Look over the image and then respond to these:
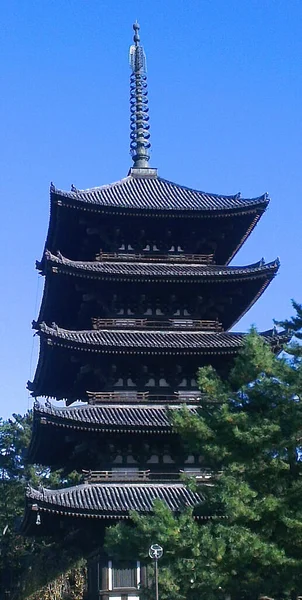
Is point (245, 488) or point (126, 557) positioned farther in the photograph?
point (126, 557)

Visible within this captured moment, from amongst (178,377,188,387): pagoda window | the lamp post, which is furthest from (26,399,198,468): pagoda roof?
the lamp post

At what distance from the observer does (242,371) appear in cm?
2522

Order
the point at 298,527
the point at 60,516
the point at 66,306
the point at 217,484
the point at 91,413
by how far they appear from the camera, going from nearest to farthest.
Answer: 1. the point at 298,527
2. the point at 217,484
3. the point at 60,516
4. the point at 91,413
5. the point at 66,306

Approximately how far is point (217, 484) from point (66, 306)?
15.8m

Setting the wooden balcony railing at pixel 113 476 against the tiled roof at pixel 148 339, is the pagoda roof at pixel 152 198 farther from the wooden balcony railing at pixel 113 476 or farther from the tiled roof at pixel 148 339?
the wooden balcony railing at pixel 113 476

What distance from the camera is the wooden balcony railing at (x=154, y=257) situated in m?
36.4

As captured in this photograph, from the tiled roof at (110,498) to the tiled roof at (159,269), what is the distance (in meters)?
8.72

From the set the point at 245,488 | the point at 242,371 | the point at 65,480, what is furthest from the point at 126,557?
the point at 65,480

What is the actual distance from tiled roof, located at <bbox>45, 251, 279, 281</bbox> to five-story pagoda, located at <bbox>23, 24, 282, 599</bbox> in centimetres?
6

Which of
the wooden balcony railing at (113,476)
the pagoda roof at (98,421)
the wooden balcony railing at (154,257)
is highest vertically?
the wooden balcony railing at (154,257)

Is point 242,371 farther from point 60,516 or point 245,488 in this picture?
point 60,516

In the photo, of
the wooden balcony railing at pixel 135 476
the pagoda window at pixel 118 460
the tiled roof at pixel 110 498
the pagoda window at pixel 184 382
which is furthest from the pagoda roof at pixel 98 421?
the tiled roof at pixel 110 498

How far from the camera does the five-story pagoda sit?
100ft

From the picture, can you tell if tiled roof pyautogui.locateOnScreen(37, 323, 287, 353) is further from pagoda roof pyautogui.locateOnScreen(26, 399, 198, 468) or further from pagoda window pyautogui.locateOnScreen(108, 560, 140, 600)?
pagoda window pyautogui.locateOnScreen(108, 560, 140, 600)
